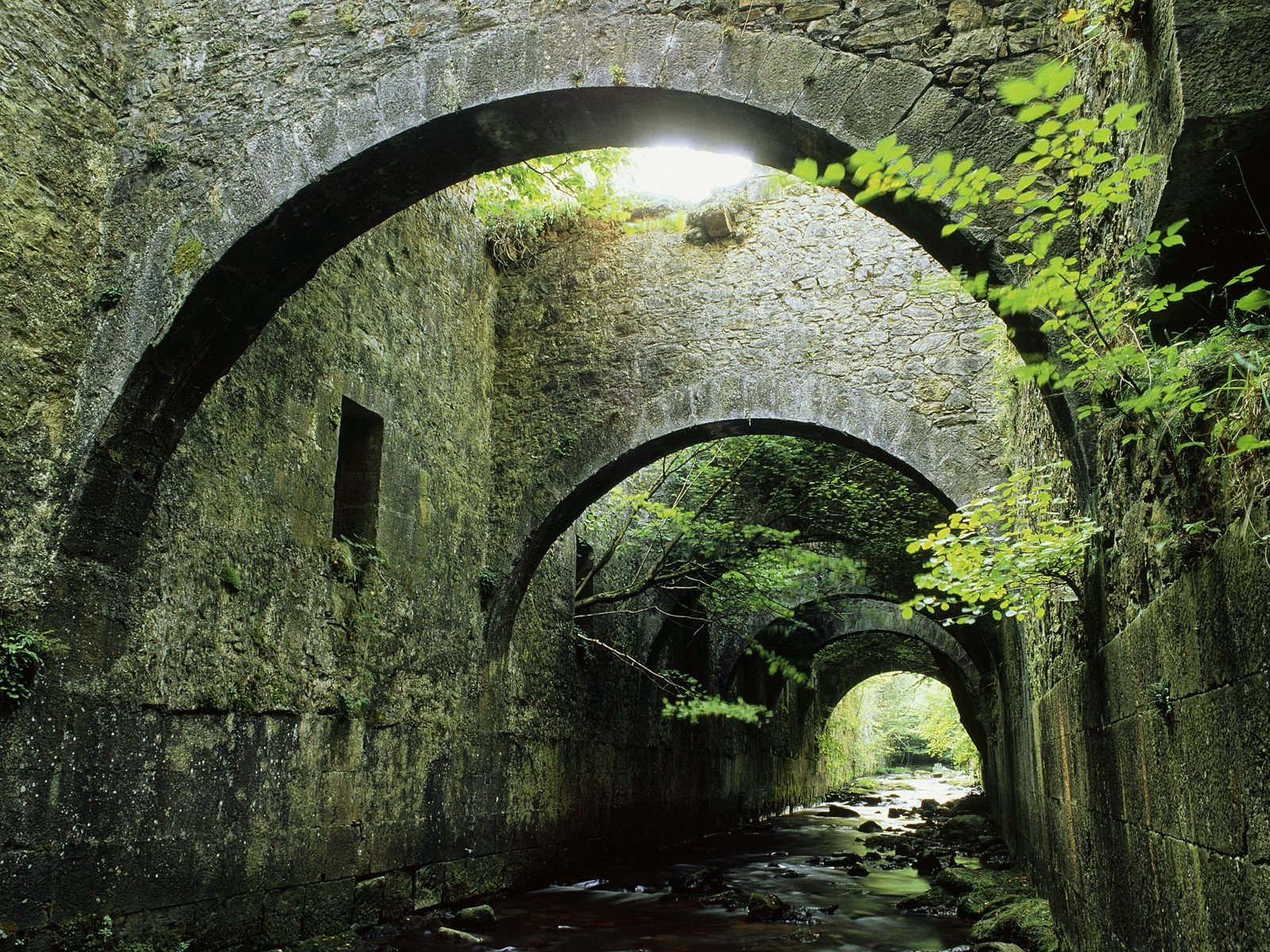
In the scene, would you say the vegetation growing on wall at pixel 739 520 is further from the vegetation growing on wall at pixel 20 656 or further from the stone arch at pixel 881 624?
the vegetation growing on wall at pixel 20 656

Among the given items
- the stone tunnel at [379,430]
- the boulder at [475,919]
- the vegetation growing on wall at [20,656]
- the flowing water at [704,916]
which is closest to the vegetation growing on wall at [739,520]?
the flowing water at [704,916]

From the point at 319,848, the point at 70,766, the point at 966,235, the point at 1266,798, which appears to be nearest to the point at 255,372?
the point at 70,766

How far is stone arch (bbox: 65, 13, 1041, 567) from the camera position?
Answer: 3.92 meters

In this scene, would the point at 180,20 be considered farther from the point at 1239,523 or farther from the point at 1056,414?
the point at 1239,523

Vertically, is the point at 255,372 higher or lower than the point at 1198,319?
higher

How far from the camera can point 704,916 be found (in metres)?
7.66

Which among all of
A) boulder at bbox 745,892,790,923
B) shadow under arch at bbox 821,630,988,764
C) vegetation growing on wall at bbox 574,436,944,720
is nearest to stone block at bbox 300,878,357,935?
boulder at bbox 745,892,790,923

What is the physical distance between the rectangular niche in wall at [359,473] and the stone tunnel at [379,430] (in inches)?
1.4

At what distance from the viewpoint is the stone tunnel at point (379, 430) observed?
241 centimetres

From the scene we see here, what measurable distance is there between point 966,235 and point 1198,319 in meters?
1.19

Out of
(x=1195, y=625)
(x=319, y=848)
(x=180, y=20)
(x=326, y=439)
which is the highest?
(x=180, y=20)

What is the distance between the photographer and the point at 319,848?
5.54 metres

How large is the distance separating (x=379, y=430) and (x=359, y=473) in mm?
329

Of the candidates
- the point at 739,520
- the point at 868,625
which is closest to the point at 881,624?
the point at 868,625
